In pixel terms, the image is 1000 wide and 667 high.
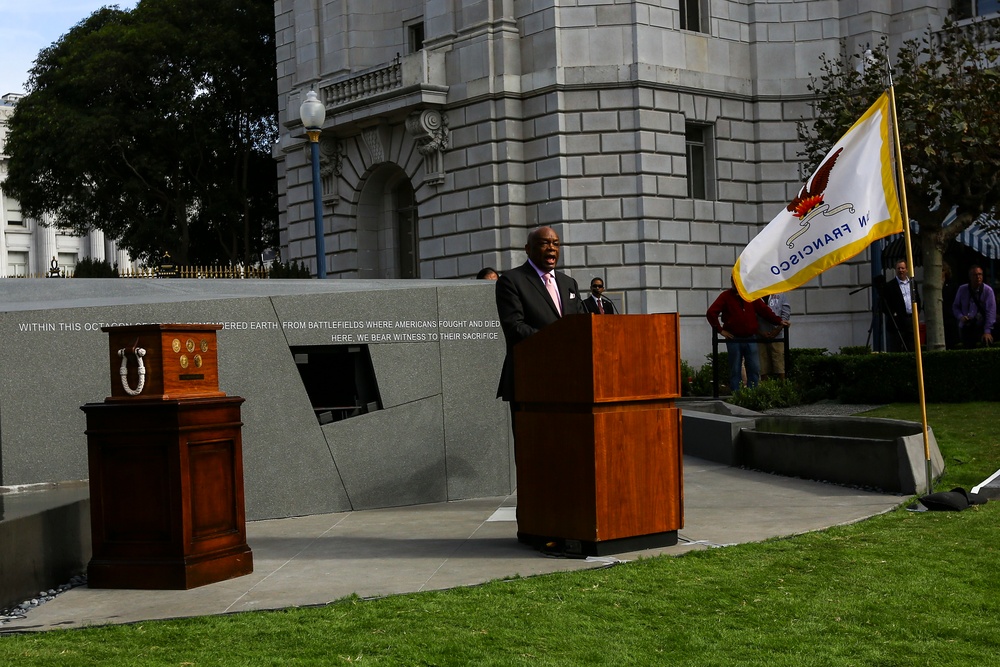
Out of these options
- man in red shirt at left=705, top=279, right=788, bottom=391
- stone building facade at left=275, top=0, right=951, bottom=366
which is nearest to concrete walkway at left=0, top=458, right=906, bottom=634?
man in red shirt at left=705, top=279, right=788, bottom=391

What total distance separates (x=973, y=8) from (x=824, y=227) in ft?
75.2

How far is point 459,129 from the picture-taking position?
97.8 ft

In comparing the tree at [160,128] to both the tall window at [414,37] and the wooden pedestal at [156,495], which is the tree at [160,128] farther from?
the wooden pedestal at [156,495]

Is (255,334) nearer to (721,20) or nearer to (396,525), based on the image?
(396,525)

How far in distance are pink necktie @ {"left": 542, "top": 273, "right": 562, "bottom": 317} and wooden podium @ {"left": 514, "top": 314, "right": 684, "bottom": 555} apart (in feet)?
2.81

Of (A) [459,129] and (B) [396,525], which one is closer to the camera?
(B) [396,525]

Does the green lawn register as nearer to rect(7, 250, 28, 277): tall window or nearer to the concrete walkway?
the concrete walkway

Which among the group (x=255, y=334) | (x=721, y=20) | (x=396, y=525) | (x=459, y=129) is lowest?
(x=396, y=525)

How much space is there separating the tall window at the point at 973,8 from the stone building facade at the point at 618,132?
634 millimetres

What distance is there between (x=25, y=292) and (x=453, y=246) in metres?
20.0

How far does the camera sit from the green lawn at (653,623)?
562 centimetres

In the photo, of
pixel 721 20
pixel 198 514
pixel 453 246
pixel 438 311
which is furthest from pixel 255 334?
pixel 721 20

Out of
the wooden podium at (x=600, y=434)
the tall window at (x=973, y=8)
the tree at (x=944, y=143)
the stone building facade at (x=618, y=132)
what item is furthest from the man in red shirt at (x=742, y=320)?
the tall window at (x=973, y=8)

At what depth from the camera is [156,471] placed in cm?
749
